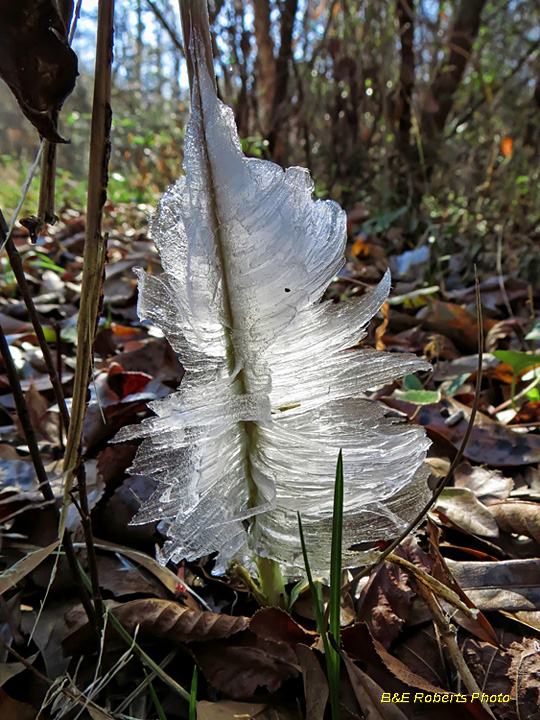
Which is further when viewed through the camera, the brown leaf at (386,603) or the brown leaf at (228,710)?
the brown leaf at (386,603)

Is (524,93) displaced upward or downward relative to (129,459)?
upward

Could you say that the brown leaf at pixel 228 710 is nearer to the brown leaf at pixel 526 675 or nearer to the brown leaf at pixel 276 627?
the brown leaf at pixel 276 627

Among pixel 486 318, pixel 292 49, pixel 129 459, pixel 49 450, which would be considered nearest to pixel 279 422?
pixel 129 459

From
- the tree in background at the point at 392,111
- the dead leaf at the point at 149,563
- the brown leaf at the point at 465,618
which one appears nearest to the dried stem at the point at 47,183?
the dead leaf at the point at 149,563

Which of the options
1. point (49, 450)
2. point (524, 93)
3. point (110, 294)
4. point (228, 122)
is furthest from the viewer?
point (524, 93)

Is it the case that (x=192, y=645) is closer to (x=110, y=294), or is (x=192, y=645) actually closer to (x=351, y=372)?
(x=351, y=372)

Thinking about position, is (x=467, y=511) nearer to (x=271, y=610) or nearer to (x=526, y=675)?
(x=526, y=675)
